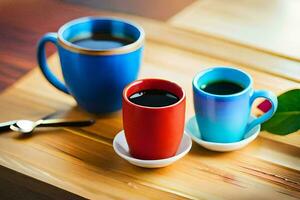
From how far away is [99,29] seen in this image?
3.03 feet

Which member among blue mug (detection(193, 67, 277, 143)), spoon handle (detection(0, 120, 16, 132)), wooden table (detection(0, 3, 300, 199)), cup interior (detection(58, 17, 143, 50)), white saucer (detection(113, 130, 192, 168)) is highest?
cup interior (detection(58, 17, 143, 50))

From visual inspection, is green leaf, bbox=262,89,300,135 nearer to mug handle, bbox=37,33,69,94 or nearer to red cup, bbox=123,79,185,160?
red cup, bbox=123,79,185,160

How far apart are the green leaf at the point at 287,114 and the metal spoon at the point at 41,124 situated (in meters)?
0.27

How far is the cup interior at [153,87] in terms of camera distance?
781mm

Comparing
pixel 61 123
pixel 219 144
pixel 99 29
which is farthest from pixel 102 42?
pixel 219 144

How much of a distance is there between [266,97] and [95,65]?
0.81 feet

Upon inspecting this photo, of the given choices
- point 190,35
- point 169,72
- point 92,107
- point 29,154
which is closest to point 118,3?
point 190,35

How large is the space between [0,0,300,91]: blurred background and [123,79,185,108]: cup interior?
0.29m

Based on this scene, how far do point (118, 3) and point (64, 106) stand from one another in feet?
1.52

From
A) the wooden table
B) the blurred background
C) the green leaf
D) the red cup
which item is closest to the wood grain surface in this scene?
the blurred background

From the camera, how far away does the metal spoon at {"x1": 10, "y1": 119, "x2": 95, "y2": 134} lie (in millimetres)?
841

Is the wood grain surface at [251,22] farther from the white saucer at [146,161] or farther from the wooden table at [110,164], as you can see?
the white saucer at [146,161]

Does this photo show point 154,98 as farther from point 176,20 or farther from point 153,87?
point 176,20

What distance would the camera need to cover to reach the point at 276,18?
122 centimetres
